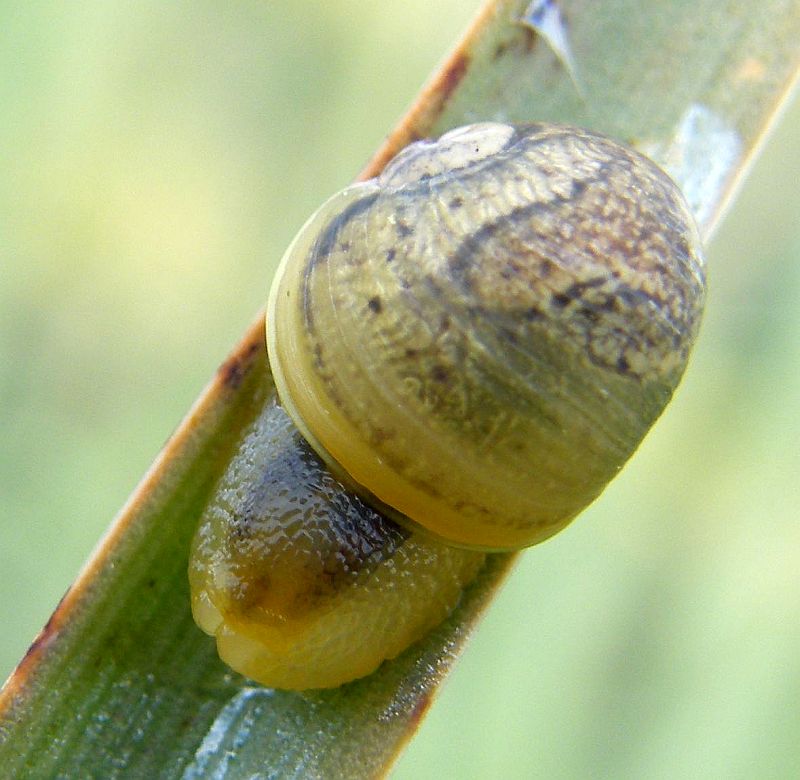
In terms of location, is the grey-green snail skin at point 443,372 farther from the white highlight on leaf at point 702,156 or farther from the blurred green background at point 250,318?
the blurred green background at point 250,318

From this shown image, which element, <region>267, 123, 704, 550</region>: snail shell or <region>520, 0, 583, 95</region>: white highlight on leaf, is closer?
<region>267, 123, 704, 550</region>: snail shell

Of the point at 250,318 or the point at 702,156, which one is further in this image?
the point at 250,318

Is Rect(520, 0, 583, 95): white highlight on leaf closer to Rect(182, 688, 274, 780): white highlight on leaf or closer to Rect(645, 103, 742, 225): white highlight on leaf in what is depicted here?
Rect(645, 103, 742, 225): white highlight on leaf

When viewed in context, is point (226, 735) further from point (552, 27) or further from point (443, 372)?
point (552, 27)

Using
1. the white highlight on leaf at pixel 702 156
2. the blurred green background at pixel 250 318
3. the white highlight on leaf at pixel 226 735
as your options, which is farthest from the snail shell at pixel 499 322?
the blurred green background at pixel 250 318

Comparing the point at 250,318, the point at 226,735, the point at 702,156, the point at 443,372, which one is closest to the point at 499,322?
the point at 443,372

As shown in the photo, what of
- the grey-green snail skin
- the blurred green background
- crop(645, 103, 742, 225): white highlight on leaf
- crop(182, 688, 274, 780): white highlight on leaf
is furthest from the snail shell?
the blurred green background
